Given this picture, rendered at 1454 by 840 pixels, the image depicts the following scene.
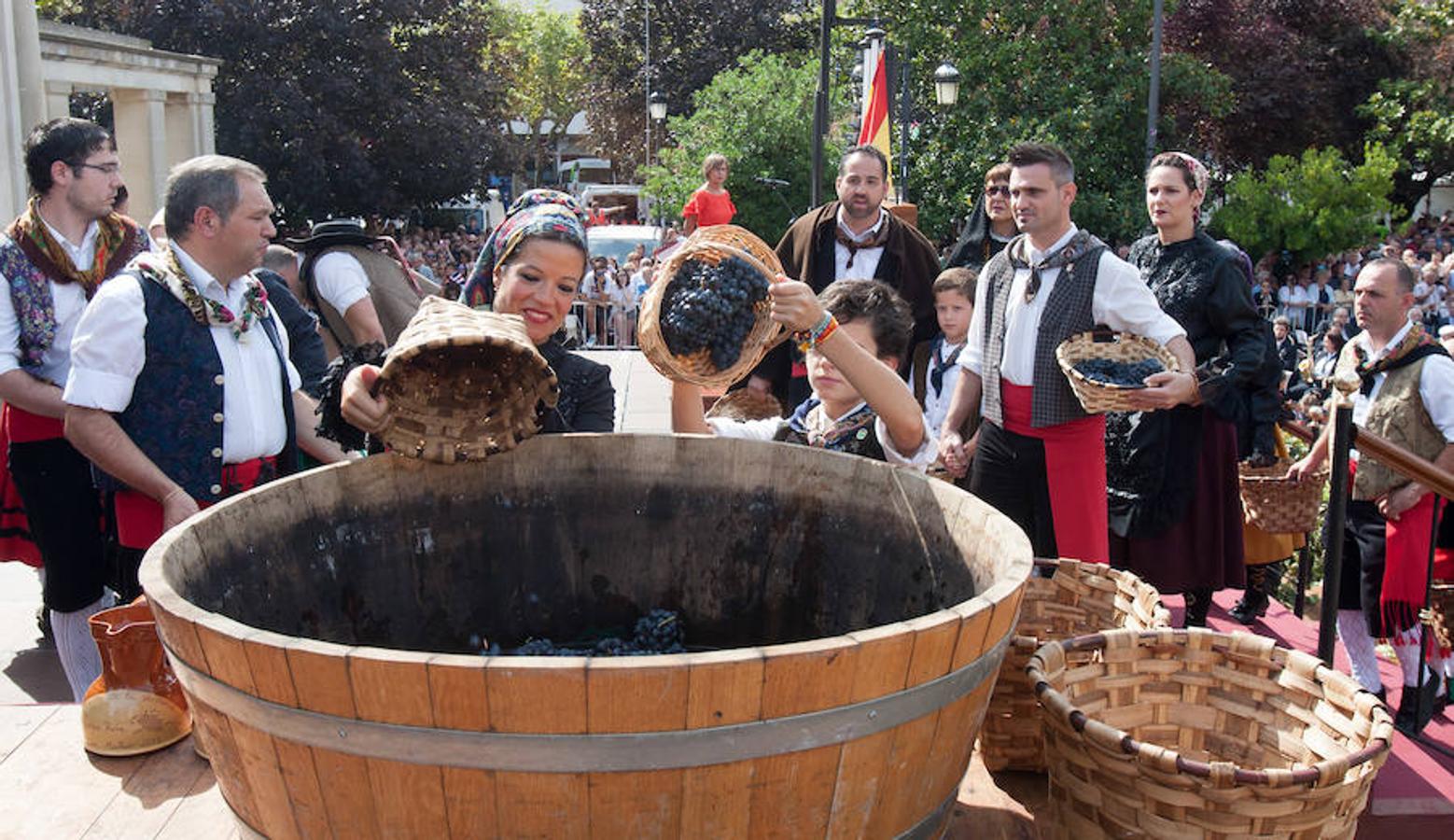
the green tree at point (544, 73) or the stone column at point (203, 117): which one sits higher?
the green tree at point (544, 73)

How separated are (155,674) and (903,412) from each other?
1.63 meters

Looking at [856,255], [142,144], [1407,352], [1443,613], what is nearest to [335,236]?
[856,255]

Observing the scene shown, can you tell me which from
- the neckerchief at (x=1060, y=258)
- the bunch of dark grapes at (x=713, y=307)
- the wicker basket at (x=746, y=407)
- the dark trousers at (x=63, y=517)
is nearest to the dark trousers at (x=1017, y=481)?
the neckerchief at (x=1060, y=258)

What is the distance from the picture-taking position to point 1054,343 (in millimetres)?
3766

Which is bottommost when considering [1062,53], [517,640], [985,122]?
[517,640]

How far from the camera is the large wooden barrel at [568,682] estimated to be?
1.34m

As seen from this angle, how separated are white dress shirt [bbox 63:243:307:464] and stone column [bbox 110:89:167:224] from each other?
1581cm

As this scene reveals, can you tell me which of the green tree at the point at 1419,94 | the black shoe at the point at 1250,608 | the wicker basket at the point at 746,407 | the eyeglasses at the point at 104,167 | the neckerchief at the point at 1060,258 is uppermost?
the green tree at the point at 1419,94

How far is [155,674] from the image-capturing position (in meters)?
2.26

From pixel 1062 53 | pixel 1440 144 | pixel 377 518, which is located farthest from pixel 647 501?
pixel 1440 144

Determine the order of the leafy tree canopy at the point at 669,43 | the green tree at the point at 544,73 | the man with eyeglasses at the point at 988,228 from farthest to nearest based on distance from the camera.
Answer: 1. the green tree at the point at 544,73
2. the leafy tree canopy at the point at 669,43
3. the man with eyeglasses at the point at 988,228

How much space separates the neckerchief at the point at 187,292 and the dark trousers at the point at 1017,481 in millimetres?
2368

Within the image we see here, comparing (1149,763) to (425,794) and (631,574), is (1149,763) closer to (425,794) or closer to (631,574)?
(425,794)

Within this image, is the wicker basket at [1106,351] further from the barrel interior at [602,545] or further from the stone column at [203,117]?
the stone column at [203,117]
